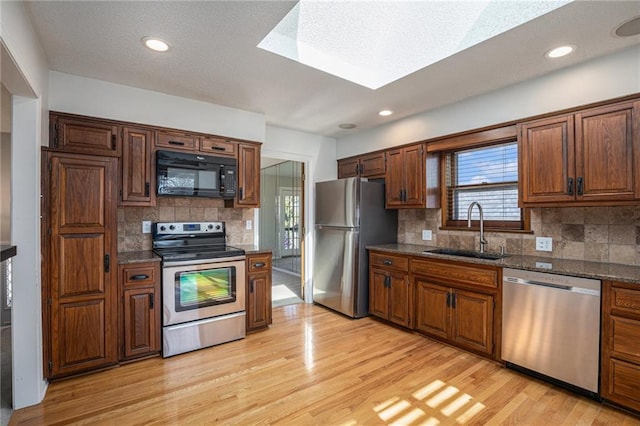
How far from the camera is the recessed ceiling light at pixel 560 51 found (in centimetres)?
221

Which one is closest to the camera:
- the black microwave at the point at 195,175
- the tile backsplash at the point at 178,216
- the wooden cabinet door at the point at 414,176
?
the black microwave at the point at 195,175

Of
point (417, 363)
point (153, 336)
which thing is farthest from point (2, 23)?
point (417, 363)

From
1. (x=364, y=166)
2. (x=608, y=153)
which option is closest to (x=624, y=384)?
(x=608, y=153)

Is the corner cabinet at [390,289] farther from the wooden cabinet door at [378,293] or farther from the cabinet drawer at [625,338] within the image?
the cabinet drawer at [625,338]

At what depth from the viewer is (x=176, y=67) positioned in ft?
8.34

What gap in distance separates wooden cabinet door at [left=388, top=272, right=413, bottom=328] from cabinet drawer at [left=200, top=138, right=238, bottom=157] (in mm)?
2289

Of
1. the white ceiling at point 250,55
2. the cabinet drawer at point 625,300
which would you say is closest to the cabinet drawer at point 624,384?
the cabinet drawer at point 625,300

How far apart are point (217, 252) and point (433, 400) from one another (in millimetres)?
2220

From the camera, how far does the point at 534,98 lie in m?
2.70

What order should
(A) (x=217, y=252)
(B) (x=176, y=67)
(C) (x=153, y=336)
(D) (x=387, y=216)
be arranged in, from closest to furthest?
(B) (x=176, y=67), (C) (x=153, y=336), (A) (x=217, y=252), (D) (x=387, y=216)

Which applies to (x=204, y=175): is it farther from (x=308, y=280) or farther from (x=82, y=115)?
(x=308, y=280)

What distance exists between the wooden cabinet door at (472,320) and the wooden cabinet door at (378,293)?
0.84 meters

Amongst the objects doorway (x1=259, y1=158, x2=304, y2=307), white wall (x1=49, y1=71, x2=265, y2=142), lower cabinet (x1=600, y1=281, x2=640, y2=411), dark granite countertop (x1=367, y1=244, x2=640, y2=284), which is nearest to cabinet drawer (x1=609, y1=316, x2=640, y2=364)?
lower cabinet (x1=600, y1=281, x2=640, y2=411)

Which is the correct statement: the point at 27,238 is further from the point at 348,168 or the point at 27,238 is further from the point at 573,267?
the point at 573,267
